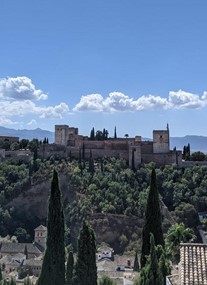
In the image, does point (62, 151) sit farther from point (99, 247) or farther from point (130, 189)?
point (99, 247)

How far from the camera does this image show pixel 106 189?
7350cm

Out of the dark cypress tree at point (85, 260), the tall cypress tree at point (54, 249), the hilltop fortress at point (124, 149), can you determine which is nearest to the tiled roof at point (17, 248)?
the hilltop fortress at point (124, 149)

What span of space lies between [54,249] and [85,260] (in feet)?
5.79

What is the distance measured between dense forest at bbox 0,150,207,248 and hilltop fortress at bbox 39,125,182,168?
2.27 metres

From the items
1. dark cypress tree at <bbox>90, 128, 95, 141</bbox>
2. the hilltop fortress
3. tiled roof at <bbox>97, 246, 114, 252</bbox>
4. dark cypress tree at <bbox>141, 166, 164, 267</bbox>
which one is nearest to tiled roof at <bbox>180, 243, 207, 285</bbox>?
dark cypress tree at <bbox>141, 166, 164, 267</bbox>

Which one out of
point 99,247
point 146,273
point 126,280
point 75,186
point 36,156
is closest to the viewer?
point 146,273

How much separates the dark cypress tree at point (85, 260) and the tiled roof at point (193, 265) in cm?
1102

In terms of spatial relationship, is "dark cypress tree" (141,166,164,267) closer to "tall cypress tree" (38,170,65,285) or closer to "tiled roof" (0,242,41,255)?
"tall cypress tree" (38,170,65,285)

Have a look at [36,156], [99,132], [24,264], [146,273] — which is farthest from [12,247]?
[146,273]

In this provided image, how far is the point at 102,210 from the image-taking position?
70375 millimetres

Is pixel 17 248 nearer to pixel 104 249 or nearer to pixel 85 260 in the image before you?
pixel 104 249

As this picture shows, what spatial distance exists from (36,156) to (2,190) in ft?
30.7

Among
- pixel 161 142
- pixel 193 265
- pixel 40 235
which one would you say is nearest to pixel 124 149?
pixel 161 142

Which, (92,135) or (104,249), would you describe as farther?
(92,135)
